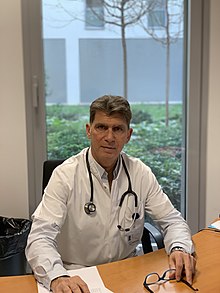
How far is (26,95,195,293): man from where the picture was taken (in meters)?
1.83

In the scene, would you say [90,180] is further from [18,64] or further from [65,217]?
[18,64]

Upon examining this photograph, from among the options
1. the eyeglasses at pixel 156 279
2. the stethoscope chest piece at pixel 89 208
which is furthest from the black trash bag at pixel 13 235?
the eyeglasses at pixel 156 279

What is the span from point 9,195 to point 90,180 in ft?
3.81

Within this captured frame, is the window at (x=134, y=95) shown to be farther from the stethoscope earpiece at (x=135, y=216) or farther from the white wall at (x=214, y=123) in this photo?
the stethoscope earpiece at (x=135, y=216)

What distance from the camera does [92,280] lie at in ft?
5.01

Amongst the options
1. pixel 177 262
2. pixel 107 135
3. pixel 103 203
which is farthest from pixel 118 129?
pixel 177 262

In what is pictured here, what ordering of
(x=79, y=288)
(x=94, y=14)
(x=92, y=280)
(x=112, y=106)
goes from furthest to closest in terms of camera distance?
(x=94, y=14) → (x=112, y=106) → (x=92, y=280) → (x=79, y=288)

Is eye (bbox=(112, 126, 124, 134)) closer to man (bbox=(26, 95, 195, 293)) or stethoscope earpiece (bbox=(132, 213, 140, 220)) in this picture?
man (bbox=(26, 95, 195, 293))

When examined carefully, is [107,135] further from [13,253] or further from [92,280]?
[13,253]

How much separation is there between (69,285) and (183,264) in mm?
466

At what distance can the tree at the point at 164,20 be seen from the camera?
9.80 ft

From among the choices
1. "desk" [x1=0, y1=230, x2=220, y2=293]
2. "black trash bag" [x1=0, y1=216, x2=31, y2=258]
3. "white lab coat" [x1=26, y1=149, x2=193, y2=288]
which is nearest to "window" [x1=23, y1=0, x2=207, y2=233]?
"black trash bag" [x1=0, y1=216, x2=31, y2=258]

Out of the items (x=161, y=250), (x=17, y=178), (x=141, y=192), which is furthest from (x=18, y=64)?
(x=161, y=250)

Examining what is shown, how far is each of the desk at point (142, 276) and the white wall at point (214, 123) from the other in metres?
1.23
